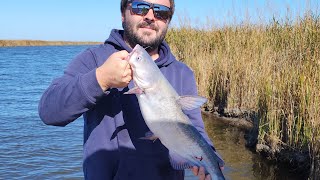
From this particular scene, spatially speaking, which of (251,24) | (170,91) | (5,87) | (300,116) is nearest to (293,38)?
(300,116)

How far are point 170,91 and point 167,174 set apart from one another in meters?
0.66

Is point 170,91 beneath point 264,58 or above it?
above

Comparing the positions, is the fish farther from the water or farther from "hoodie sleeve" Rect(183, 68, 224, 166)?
the water

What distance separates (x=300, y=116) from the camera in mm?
6086

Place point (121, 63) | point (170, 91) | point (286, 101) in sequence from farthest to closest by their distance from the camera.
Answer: point (286, 101) → point (170, 91) → point (121, 63)

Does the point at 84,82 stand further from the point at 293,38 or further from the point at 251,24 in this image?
the point at 251,24

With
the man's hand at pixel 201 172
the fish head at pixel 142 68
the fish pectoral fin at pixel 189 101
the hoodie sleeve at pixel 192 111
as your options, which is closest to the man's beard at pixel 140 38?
the hoodie sleeve at pixel 192 111

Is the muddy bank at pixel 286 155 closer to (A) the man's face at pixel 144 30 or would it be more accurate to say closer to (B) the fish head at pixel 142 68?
(A) the man's face at pixel 144 30

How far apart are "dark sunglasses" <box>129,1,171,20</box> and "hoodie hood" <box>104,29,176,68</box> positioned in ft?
0.70

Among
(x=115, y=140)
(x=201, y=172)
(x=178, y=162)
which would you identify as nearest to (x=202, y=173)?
(x=201, y=172)

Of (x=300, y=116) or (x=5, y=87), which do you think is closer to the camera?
(x=300, y=116)

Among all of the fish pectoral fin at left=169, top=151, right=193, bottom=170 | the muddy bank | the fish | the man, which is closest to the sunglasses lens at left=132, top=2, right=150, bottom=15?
the man

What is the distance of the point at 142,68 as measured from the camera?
2342 mm

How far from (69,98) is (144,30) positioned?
0.83 meters
